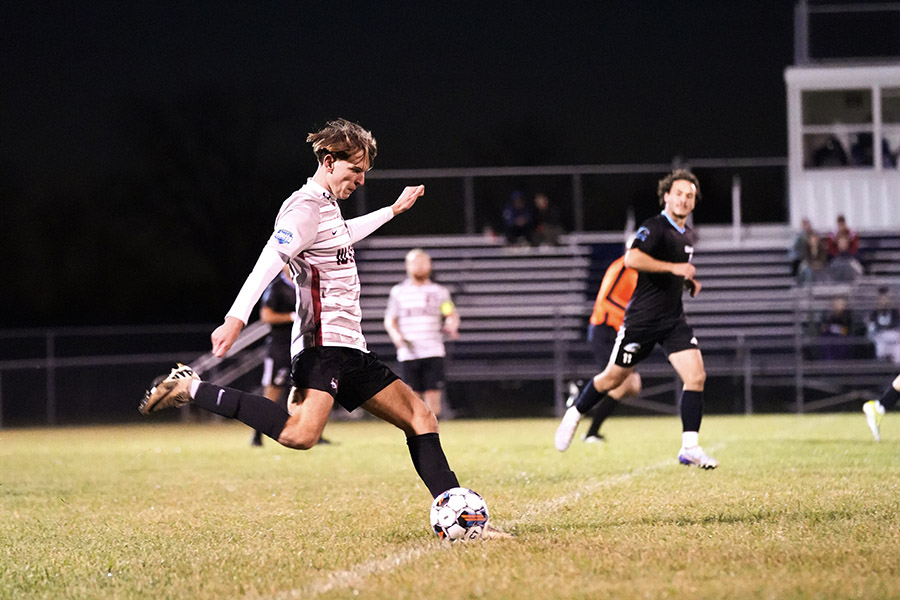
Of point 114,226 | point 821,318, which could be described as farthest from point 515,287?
point 114,226

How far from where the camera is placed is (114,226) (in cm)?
4191

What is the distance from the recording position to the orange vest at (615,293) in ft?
37.8

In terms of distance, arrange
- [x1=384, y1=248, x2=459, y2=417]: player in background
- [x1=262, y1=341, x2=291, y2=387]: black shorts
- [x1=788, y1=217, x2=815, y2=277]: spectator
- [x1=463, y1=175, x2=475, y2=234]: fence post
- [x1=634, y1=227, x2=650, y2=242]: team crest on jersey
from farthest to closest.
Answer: [x1=463, y1=175, x2=475, y2=234]: fence post → [x1=788, y1=217, x2=815, y2=277]: spectator → [x1=384, y1=248, x2=459, y2=417]: player in background → [x1=262, y1=341, x2=291, y2=387]: black shorts → [x1=634, y1=227, x2=650, y2=242]: team crest on jersey

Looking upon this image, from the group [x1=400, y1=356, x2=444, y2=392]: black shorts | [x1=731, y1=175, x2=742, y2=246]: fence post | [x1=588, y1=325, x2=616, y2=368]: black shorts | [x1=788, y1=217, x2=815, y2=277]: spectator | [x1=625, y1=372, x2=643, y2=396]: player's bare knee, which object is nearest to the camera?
[x1=625, y1=372, x2=643, y2=396]: player's bare knee

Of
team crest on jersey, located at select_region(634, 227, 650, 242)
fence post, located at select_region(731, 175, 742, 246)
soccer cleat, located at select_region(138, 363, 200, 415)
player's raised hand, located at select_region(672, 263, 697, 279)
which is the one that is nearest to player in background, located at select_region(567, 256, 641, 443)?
team crest on jersey, located at select_region(634, 227, 650, 242)

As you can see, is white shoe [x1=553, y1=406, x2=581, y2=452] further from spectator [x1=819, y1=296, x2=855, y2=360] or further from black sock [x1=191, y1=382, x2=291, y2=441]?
spectator [x1=819, y1=296, x2=855, y2=360]

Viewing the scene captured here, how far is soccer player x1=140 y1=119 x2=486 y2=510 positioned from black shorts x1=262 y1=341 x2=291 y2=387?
22.4ft

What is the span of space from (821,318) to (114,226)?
92.8ft

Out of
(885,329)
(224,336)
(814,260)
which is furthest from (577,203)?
(224,336)

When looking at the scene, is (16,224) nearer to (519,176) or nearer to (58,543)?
(519,176)

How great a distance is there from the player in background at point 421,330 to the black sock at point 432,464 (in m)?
7.11

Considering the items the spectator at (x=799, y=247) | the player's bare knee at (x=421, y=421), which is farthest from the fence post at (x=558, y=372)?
the player's bare knee at (x=421, y=421)

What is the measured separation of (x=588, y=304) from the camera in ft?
73.7

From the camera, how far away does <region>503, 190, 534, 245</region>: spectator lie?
25188mm
